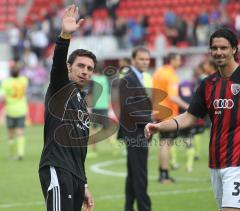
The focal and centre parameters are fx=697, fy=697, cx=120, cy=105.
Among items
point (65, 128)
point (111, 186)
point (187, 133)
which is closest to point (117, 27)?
point (187, 133)

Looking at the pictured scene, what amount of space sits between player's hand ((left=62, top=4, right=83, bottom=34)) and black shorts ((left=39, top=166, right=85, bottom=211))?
1.17 meters

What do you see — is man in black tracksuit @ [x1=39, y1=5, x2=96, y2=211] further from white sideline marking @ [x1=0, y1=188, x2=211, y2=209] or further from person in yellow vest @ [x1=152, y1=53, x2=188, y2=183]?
person in yellow vest @ [x1=152, y1=53, x2=188, y2=183]

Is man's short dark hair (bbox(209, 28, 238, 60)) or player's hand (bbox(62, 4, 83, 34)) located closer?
player's hand (bbox(62, 4, 83, 34))

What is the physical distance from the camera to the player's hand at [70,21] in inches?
216

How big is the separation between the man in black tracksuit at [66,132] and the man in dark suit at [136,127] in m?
3.27

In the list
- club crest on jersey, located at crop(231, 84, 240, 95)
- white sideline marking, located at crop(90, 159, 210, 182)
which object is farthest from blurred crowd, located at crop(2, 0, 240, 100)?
club crest on jersey, located at crop(231, 84, 240, 95)

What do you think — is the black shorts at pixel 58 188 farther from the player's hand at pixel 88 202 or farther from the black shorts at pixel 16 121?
the black shorts at pixel 16 121

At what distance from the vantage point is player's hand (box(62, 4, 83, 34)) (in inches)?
216

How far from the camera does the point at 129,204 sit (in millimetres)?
9773

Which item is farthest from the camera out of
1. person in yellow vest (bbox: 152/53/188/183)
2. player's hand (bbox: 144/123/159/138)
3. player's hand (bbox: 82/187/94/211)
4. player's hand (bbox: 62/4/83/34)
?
person in yellow vest (bbox: 152/53/188/183)

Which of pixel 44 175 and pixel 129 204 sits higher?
pixel 44 175

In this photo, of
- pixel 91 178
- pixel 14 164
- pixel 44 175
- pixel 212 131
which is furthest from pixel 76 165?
pixel 14 164

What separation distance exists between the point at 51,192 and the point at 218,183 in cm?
160

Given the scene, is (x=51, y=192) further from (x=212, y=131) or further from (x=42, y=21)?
(x=42, y=21)
